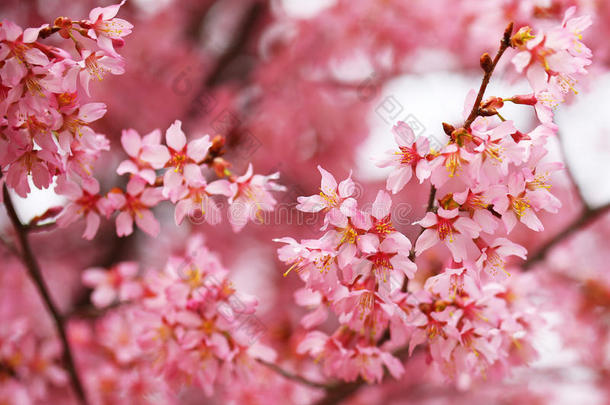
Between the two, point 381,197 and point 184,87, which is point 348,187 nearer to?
point 381,197

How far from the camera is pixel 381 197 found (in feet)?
2.85

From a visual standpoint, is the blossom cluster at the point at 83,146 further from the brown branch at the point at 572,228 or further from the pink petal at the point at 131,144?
the brown branch at the point at 572,228

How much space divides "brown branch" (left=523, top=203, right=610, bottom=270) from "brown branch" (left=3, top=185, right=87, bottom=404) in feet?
4.45

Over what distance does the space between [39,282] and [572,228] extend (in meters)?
1.57

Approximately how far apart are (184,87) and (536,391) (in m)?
2.68

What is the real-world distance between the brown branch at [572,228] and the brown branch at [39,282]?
4.45 feet

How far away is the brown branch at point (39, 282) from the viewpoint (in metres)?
1.11

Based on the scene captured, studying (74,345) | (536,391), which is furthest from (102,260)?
(536,391)

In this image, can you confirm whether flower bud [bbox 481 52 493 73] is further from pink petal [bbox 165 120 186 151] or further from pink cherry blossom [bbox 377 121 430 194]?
pink petal [bbox 165 120 186 151]

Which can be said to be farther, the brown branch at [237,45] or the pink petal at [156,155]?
the brown branch at [237,45]

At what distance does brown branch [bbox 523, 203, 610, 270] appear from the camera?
167 cm

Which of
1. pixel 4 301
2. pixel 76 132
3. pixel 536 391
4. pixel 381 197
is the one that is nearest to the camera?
pixel 381 197

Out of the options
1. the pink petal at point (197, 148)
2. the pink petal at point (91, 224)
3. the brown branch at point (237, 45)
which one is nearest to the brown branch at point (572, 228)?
the pink petal at point (197, 148)

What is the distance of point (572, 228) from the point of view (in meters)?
1.71
